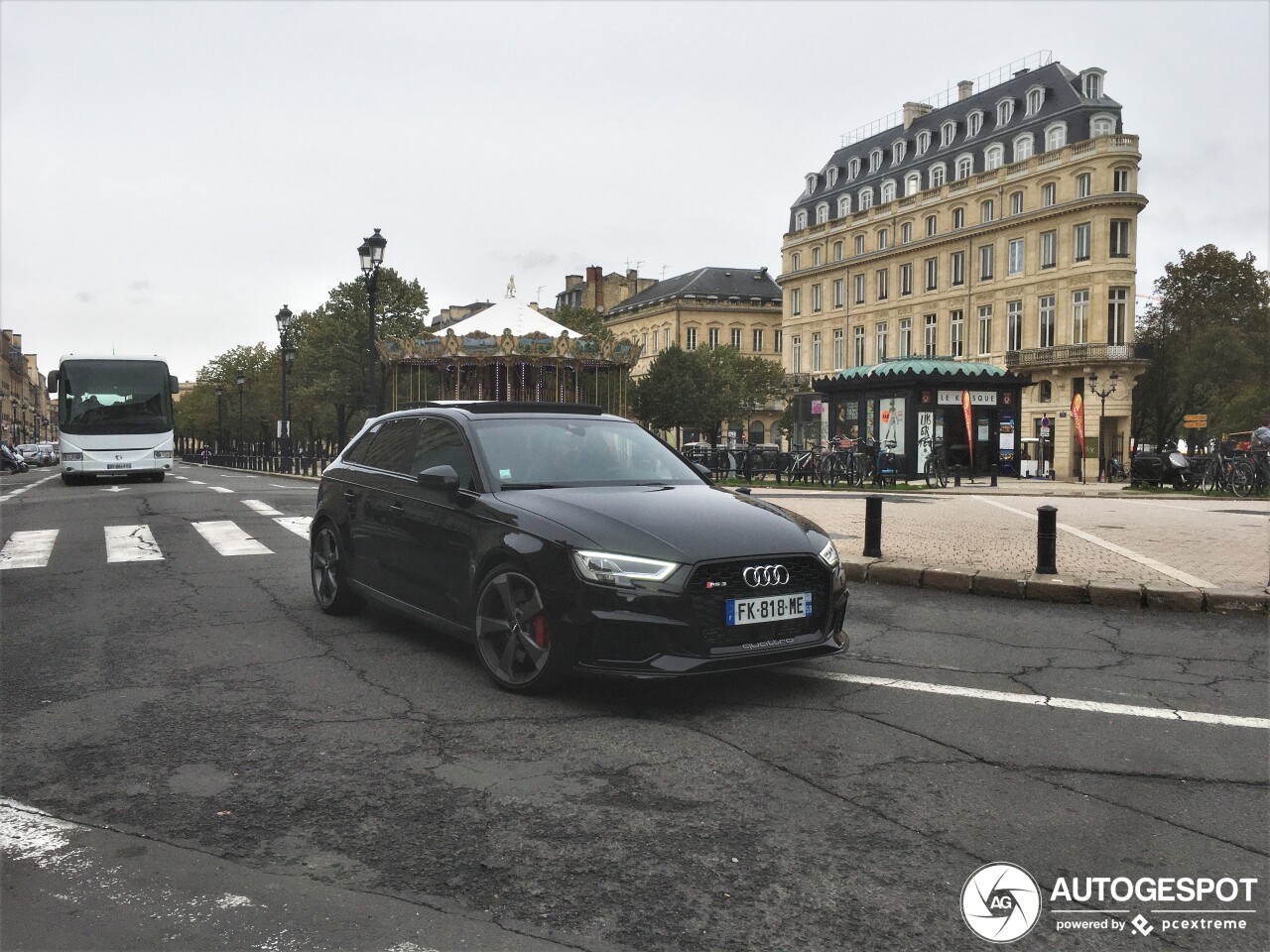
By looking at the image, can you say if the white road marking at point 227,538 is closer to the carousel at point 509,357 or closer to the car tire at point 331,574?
the car tire at point 331,574

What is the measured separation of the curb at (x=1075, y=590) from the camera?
802 centimetres

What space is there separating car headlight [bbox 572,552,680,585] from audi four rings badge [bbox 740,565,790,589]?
1.26ft

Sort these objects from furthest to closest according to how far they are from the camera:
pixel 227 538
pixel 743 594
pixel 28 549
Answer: pixel 227 538 < pixel 28 549 < pixel 743 594

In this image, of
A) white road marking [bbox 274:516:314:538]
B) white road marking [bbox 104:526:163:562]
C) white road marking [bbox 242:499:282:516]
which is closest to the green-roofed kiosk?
white road marking [bbox 242:499:282:516]

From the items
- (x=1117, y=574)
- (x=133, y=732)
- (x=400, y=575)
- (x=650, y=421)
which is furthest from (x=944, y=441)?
(x=650, y=421)

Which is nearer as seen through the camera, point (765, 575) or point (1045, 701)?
point (765, 575)

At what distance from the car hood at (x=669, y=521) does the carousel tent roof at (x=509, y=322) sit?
2593 centimetres

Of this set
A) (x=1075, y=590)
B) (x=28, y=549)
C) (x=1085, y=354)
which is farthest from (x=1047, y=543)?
(x=1085, y=354)

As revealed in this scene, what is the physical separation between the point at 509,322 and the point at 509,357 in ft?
3.74

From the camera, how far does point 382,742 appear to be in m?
4.53

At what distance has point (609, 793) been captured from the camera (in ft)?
12.8

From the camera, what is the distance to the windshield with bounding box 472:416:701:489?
19.5 feet

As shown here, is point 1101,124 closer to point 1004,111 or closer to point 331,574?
point 1004,111

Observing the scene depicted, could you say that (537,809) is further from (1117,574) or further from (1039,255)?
(1039,255)
